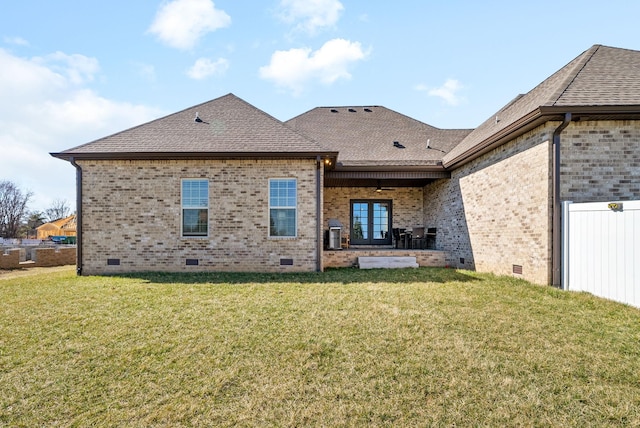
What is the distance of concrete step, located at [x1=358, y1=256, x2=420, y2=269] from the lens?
9617 mm

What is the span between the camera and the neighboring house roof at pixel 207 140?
8680 millimetres

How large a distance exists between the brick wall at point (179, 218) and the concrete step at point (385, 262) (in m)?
1.72

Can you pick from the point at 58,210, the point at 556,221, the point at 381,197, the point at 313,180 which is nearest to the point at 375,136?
the point at 381,197

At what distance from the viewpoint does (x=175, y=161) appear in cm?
897

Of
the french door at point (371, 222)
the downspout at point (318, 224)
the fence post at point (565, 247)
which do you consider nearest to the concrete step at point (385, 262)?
the downspout at point (318, 224)

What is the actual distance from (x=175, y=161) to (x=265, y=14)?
4680 mm

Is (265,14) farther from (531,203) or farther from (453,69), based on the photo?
(531,203)

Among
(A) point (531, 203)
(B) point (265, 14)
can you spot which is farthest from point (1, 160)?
(A) point (531, 203)

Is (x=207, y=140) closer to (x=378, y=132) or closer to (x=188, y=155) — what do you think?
(x=188, y=155)

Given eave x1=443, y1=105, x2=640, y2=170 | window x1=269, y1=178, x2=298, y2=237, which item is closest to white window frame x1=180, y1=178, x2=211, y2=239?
window x1=269, y1=178, x2=298, y2=237

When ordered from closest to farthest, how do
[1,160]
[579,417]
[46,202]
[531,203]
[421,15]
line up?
[579,417] → [531,203] → [421,15] → [1,160] → [46,202]

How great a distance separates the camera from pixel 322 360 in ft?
11.4

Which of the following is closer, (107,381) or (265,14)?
(107,381)

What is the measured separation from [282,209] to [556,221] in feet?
21.0
